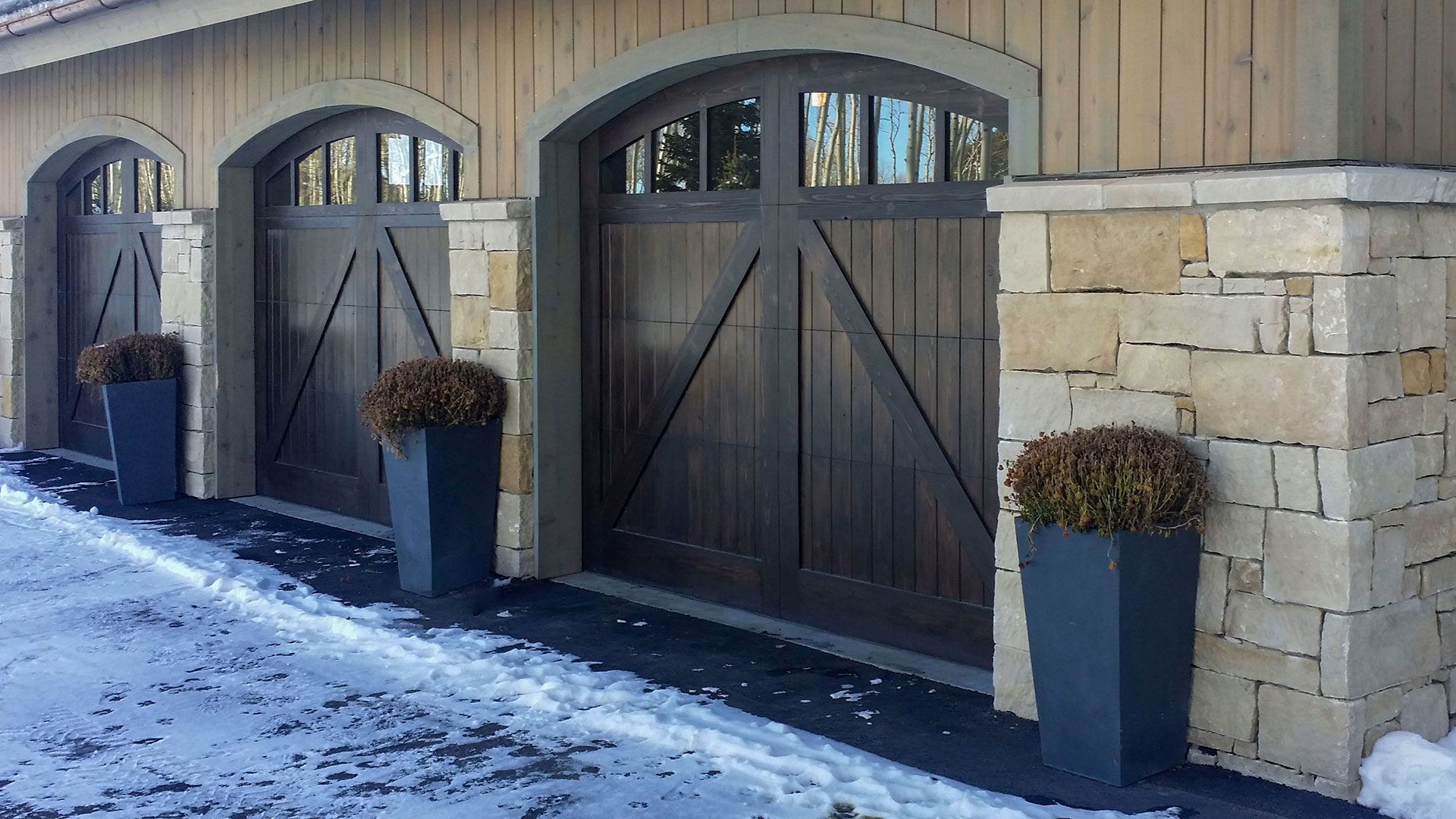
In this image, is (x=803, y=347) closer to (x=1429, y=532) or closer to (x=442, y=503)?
(x=442, y=503)

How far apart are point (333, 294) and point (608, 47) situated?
134 inches

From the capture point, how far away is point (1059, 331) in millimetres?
4996

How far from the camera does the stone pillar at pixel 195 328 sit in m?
10.0

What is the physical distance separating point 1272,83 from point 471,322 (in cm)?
463

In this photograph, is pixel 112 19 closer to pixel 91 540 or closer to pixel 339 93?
pixel 339 93

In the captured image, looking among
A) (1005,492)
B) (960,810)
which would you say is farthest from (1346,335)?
(960,810)

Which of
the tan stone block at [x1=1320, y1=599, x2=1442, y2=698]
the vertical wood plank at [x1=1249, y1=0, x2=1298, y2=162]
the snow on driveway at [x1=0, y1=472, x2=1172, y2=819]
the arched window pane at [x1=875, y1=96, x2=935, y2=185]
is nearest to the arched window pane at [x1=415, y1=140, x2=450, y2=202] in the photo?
the snow on driveway at [x1=0, y1=472, x2=1172, y2=819]

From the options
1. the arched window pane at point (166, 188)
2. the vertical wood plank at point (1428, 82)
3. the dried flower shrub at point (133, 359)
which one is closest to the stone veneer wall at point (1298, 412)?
the vertical wood plank at point (1428, 82)

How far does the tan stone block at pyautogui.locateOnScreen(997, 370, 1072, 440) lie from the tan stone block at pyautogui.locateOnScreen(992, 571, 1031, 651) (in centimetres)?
53

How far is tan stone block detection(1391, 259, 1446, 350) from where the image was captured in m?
4.48

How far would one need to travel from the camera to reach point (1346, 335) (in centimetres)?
425

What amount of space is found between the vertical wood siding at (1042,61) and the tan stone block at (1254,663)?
5.17 feet

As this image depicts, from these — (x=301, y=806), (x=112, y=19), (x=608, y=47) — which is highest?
(x=112, y=19)

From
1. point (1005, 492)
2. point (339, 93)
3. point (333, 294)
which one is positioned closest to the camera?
point (1005, 492)
